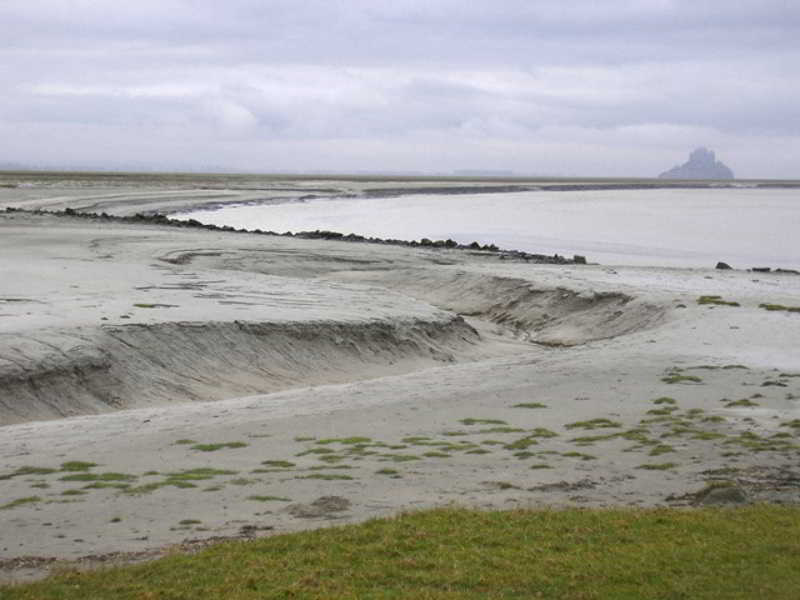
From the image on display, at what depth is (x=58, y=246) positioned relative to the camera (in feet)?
113

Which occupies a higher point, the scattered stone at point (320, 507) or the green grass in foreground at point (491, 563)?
the green grass in foreground at point (491, 563)

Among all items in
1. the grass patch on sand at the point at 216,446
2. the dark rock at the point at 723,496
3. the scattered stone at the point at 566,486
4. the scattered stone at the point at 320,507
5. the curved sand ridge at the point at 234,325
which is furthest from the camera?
the curved sand ridge at the point at 234,325

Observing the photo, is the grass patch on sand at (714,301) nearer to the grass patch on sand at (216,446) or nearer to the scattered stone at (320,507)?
the grass patch on sand at (216,446)

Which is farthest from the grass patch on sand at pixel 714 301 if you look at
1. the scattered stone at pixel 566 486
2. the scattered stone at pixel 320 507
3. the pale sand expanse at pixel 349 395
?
the scattered stone at pixel 320 507

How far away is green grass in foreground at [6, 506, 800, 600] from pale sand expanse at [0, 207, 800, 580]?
0.95 metres

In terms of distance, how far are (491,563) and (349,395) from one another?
9035mm

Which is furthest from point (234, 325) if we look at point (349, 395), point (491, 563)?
point (491, 563)

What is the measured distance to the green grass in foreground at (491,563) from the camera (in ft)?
25.4

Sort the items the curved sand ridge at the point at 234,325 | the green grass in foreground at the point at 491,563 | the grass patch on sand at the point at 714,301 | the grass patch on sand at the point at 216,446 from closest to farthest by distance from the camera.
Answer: the green grass in foreground at the point at 491,563 < the grass patch on sand at the point at 216,446 < the curved sand ridge at the point at 234,325 < the grass patch on sand at the point at 714,301

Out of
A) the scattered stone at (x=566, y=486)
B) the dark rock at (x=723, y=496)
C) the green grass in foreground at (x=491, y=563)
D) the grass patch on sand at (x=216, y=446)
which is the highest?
the green grass in foreground at (x=491, y=563)

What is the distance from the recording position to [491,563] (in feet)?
27.7

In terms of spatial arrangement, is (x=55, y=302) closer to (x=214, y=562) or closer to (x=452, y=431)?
(x=452, y=431)

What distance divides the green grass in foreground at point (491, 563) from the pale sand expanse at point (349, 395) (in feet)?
3.11

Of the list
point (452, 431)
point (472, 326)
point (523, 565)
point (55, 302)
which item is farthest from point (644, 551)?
point (472, 326)
